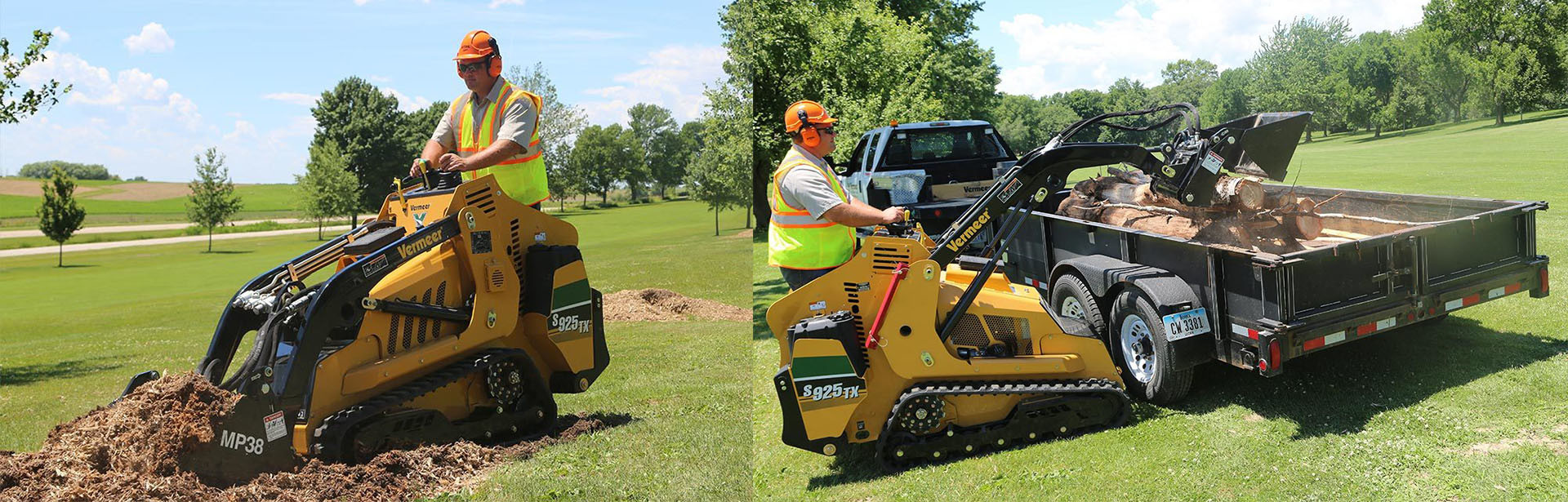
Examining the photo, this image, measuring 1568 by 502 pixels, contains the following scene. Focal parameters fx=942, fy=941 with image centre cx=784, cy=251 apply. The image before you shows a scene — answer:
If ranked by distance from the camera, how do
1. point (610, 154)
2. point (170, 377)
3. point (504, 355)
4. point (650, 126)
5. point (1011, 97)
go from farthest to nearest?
point (650, 126) < point (610, 154) < point (1011, 97) < point (504, 355) < point (170, 377)

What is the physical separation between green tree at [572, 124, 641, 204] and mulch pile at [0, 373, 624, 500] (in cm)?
5375

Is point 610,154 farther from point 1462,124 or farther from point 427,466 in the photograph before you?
point 427,466

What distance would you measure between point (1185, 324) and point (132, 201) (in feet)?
224

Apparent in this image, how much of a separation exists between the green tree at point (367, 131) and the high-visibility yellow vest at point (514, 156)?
171 ft

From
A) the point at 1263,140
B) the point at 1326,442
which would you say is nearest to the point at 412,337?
the point at 1326,442

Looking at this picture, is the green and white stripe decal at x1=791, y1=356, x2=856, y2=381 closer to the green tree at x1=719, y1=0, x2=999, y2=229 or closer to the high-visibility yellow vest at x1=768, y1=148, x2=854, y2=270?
the high-visibility yellow vest at x1=768, y1=148, x2=854, y2=270

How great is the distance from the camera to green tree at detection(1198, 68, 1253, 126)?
20172 millimetres

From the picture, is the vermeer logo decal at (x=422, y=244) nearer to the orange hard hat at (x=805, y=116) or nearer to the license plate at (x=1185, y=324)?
the orange hard hat at (x=805, y=116)

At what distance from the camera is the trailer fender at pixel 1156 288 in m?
5.93

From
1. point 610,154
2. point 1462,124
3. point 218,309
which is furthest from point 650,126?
point 1462,124

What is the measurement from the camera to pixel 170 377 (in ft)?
16.0

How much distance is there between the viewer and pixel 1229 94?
20.9 m

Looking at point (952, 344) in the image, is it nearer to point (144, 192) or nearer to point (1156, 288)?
point (1156, 288)

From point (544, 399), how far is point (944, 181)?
8.24 metres
